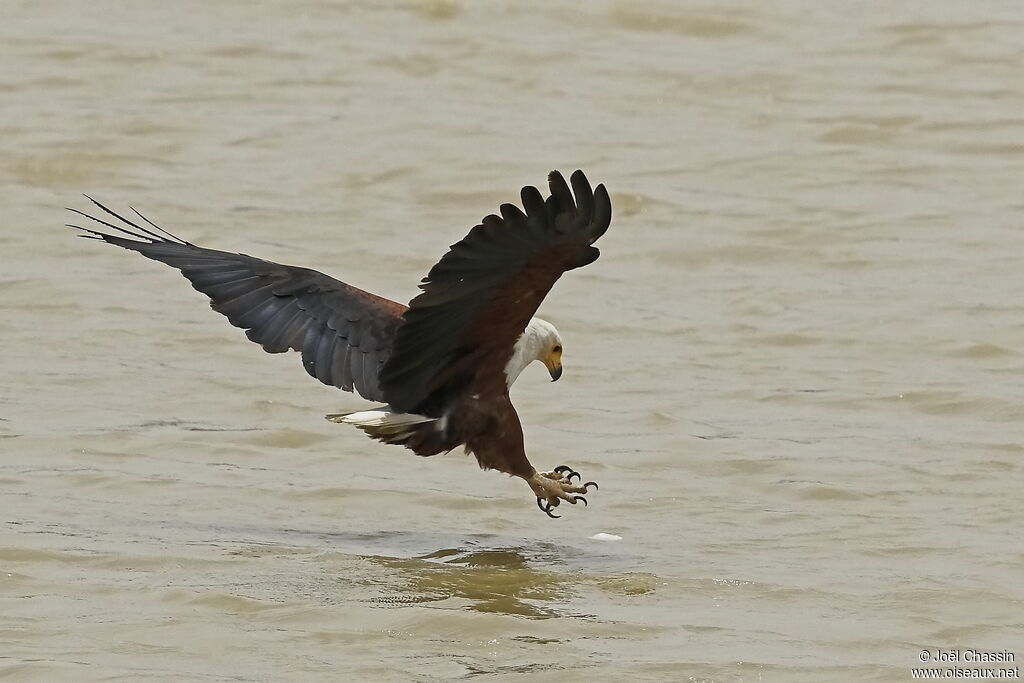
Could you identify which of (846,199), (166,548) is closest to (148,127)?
(846,199)

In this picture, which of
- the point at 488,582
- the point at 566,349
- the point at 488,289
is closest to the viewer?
the point at 488,289

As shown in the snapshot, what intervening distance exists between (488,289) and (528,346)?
722 mm

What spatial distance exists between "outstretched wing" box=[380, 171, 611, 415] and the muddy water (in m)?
0.58

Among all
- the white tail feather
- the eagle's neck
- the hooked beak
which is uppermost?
the eagle's neck

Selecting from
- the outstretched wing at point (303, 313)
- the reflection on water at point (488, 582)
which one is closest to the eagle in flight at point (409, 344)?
the outstretched wing at point (303, 313)

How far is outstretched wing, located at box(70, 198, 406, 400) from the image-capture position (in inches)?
240

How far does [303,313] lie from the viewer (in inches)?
243

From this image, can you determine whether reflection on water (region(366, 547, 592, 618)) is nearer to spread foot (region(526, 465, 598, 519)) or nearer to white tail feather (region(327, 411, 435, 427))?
spread foot (region(526, 465, 598, 519))

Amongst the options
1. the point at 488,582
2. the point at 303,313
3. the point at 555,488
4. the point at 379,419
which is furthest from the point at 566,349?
the point at 488,582

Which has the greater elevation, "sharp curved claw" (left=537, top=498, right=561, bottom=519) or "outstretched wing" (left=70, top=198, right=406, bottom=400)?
"outstretched wing" (left=70, top=198, right=406, bottom=400)

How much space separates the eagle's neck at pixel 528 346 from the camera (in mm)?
6043

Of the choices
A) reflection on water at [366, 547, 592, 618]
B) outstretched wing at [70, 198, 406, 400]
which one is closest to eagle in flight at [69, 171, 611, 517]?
outstretched wing at [70, 198, 406, 400]

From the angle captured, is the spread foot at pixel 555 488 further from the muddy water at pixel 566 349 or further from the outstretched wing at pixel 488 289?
the outstretched wing at pixel 488 289

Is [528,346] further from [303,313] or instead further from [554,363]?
[303,313]
